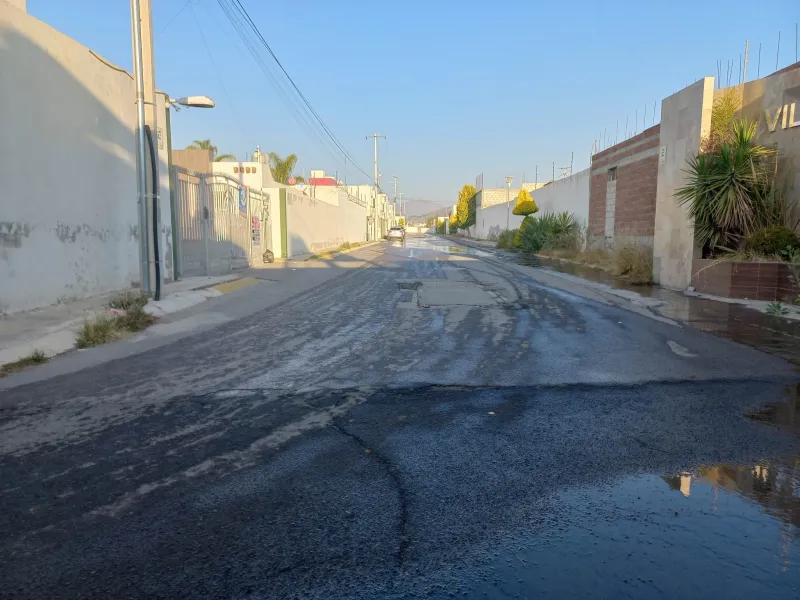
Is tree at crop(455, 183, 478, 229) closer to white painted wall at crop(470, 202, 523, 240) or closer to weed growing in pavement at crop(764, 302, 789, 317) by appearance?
white painted wall at crop(470, 202, 523, 240)

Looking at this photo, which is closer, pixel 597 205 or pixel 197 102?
pixel 197 102

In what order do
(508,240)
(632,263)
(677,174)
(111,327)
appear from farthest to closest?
(508,240), (632,263), (677,174), (111,327)

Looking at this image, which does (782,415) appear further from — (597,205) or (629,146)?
(597,205)

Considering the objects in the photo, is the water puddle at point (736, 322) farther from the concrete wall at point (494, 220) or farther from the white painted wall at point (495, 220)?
the concrete wall at point (494, 220)

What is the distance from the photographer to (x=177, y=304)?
1123 centimetres

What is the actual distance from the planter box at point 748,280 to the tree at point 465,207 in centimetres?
7413

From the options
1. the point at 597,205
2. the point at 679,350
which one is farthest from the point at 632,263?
the point at 679,350

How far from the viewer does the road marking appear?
7254 mm

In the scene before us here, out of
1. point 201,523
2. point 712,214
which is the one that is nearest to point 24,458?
point 201,523

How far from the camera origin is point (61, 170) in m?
9.97

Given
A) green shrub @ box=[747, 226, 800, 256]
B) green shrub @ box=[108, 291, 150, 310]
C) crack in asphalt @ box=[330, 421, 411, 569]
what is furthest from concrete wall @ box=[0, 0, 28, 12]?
green shrub @ box=[747, 226, 800, 256]

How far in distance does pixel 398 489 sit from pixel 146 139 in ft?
30.3

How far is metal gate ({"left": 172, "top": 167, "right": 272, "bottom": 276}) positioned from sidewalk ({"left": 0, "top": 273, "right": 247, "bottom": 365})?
3002mm

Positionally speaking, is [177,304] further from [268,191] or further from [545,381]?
[268,191]
